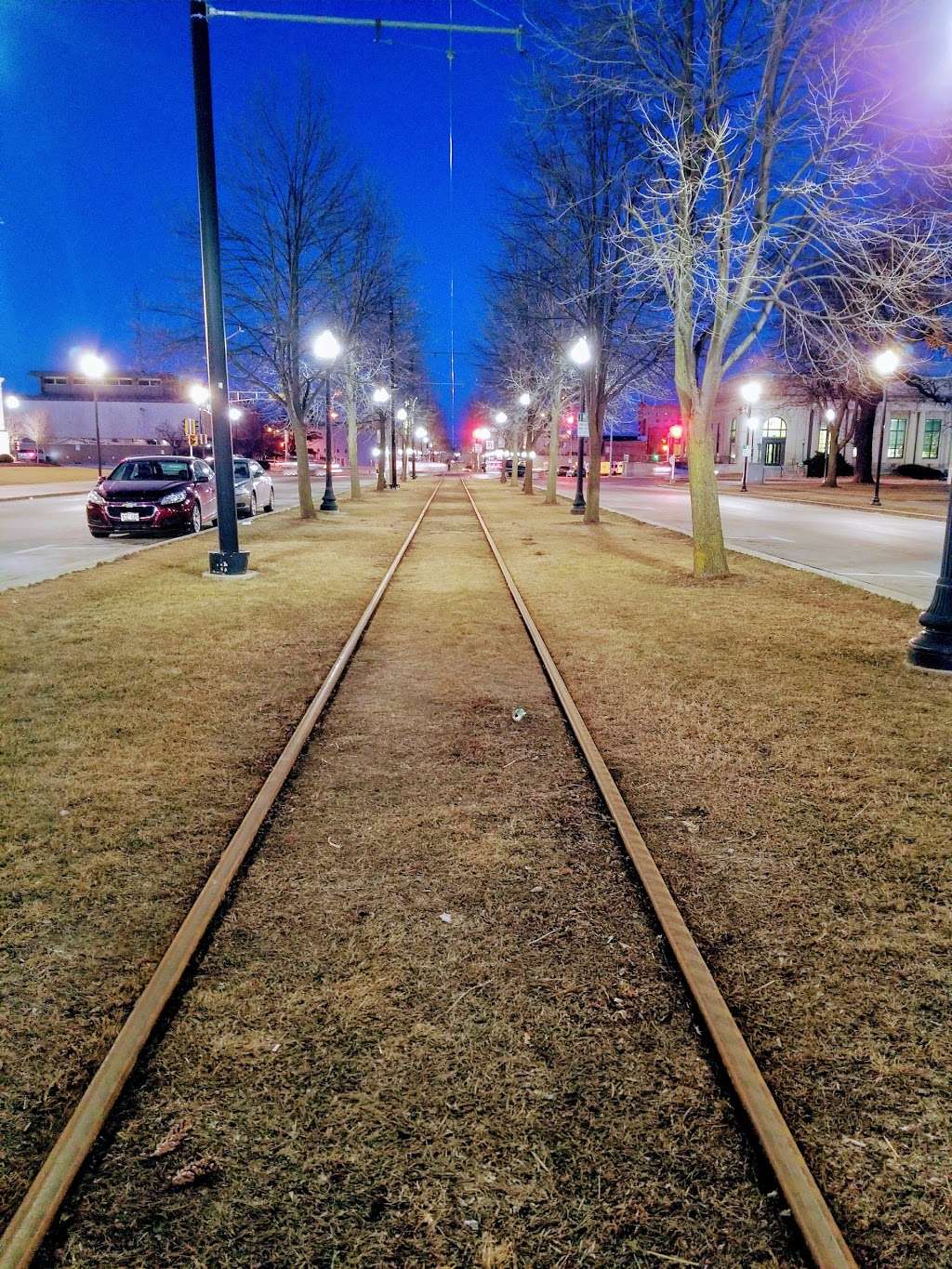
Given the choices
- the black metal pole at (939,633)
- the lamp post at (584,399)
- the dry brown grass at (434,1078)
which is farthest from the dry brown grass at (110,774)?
the lamp post at (584,399)

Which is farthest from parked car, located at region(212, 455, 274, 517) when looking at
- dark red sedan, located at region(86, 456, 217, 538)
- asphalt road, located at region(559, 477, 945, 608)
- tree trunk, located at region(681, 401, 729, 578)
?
tree trunk, located at region(681, 401, 729, 578)

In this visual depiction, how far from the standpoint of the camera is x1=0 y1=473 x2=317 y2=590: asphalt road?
13.7m

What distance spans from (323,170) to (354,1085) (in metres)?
23.5

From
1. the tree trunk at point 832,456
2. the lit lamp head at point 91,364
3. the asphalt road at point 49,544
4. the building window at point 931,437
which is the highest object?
the lit lamp head at point 91,364

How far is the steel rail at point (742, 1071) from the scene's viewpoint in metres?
1.95

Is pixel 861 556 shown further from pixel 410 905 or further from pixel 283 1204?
pixel 283 1204

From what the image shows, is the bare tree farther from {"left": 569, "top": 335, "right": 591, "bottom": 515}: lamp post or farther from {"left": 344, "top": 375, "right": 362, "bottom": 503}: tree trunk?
{"left": 344, "top": 375, "right": 362, "bottom": 503}: tree trunk

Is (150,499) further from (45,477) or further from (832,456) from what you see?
(832,456)

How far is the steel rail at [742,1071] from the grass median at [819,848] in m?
0.09

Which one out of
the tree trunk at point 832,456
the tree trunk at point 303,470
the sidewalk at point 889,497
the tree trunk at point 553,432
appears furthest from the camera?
the tree trunk at point 832,456

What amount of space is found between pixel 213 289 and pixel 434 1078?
11.6 m

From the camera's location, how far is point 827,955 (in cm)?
317

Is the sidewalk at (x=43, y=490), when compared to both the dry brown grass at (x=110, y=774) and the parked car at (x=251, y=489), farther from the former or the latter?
the dry brown grass at (x=110, y=774)

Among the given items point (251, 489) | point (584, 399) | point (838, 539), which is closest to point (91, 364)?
point (251, 489)
